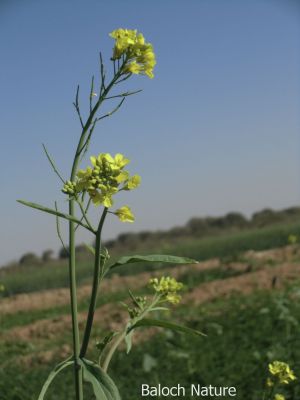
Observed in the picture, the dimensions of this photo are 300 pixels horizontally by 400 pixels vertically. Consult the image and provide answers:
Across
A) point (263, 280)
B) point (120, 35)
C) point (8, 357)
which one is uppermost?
point (120, 35)

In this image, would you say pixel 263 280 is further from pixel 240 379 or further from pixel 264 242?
pixel 264 242

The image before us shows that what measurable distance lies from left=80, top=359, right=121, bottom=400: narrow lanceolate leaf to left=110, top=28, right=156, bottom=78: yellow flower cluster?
32.9 inches

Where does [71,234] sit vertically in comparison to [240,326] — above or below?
above

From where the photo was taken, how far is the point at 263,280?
7.98m

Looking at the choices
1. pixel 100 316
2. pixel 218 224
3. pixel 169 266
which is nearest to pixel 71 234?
pixel 100 316

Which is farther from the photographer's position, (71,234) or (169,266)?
(169,266)

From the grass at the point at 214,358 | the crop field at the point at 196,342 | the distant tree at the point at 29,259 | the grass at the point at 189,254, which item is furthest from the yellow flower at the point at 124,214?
the distant tree at the point at 29,259

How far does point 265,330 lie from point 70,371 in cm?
175

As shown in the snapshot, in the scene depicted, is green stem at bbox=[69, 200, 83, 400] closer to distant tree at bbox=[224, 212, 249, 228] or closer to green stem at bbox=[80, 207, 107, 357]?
green stem at bbox=[80, 207, 107, 357]

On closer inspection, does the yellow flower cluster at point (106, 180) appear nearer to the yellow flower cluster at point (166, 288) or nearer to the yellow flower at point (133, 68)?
the yellow flower at point (133, 68)

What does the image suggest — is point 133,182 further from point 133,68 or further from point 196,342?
point 196,342

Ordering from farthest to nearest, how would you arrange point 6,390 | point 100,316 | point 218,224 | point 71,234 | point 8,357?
point 218,224, point 100,316, point 8,357, point 6,390, point 71,234

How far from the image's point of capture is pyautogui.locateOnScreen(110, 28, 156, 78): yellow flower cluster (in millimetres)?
1686

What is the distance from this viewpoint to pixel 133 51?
66.7 inches
